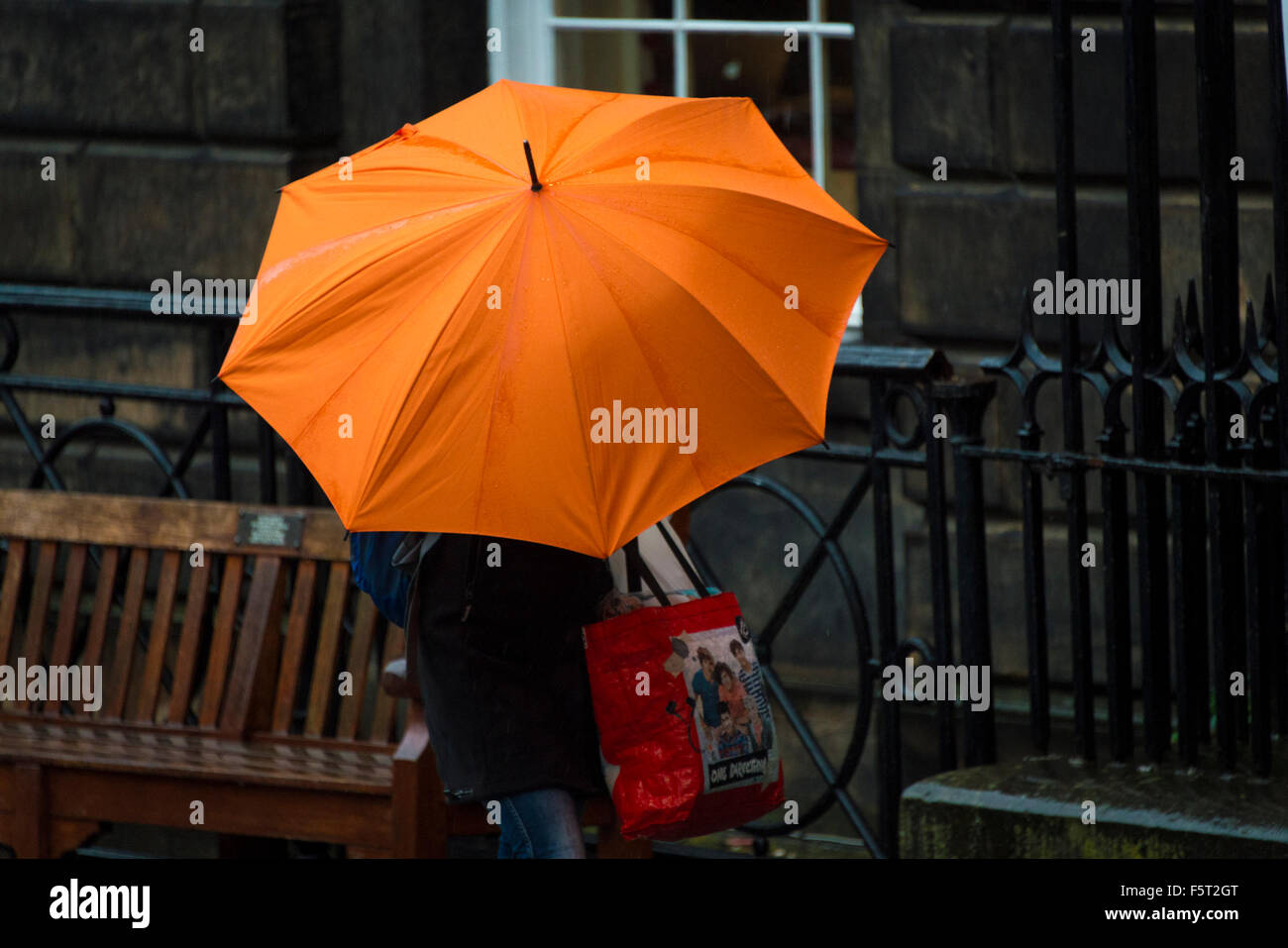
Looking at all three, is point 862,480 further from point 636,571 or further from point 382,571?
point 382,571

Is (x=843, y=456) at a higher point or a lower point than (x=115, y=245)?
lower

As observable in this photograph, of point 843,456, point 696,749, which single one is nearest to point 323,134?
point 843,456

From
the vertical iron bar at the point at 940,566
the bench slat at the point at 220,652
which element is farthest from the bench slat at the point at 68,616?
the vertical iron bar at the point at 940,566

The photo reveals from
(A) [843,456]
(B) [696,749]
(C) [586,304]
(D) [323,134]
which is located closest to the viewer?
(C) [586,304]

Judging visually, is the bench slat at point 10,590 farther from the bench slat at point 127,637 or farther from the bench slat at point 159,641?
the bench slat at point 159,641

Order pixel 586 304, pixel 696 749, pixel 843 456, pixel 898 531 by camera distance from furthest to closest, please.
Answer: pixel 898 531, pixel 843 456, pixel 696 749, pixel 586 304

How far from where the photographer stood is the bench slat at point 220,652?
17.0 ft

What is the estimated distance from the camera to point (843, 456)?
15.9 ft

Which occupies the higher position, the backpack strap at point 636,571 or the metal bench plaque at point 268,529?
the metal bench plaque at point 268,529

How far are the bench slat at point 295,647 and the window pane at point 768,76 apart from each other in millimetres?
2798

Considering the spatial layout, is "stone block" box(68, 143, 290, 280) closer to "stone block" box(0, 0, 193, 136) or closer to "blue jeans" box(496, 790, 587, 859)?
"stone block" box(0, 0, 193, 136)
